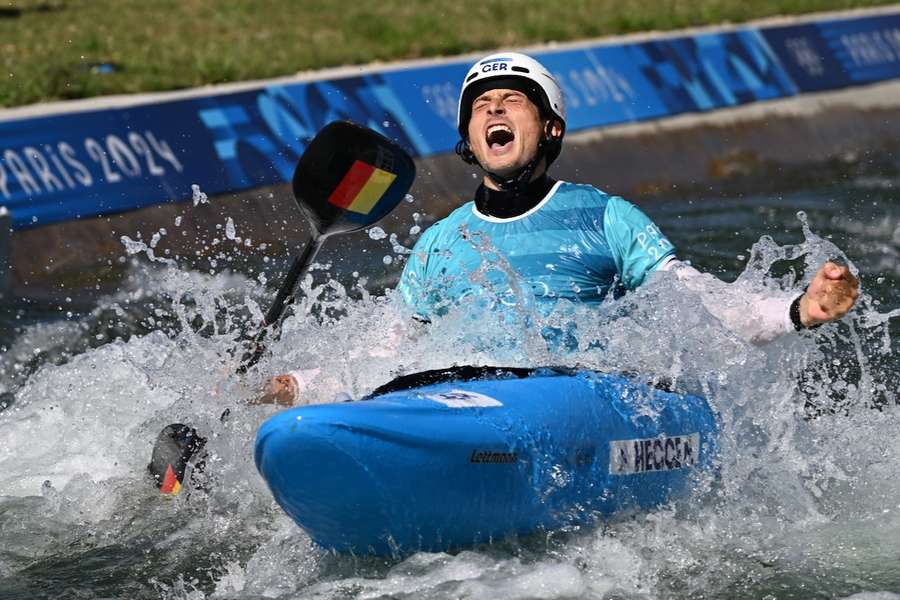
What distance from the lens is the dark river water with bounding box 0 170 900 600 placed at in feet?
14.7

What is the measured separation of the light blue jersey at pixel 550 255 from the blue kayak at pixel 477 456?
486 millimetres

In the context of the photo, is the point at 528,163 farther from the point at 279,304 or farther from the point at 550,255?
the point at 279,304

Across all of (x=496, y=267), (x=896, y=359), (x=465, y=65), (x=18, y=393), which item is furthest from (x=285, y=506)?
(x=465, y=65)

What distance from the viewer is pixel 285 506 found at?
418cm

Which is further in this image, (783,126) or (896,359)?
(783,126)

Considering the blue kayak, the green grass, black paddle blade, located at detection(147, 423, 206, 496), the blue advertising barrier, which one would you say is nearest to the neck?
the blue kayak

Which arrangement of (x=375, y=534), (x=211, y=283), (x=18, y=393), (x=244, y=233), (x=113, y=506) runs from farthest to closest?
(x=244, y=233) → (x=211, y=283) → (x=18, y=393) → (x=113, y=506) → (x=375, y=534)

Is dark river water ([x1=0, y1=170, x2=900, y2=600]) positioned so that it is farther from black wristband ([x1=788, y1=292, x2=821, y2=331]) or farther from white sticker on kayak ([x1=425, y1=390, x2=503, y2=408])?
white sticker on kayak ([x1=425, y1=390, x2=503, y2=408])

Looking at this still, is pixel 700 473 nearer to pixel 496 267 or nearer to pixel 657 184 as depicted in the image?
pixel 496 267

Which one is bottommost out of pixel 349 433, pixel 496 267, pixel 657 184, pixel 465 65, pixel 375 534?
pixel 375 534

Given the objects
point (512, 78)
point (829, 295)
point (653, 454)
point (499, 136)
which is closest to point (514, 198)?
point (499, 136)

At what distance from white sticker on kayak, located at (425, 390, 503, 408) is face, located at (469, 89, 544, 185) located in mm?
1151

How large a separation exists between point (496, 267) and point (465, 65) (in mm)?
7326

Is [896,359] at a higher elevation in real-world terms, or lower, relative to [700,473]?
higher
